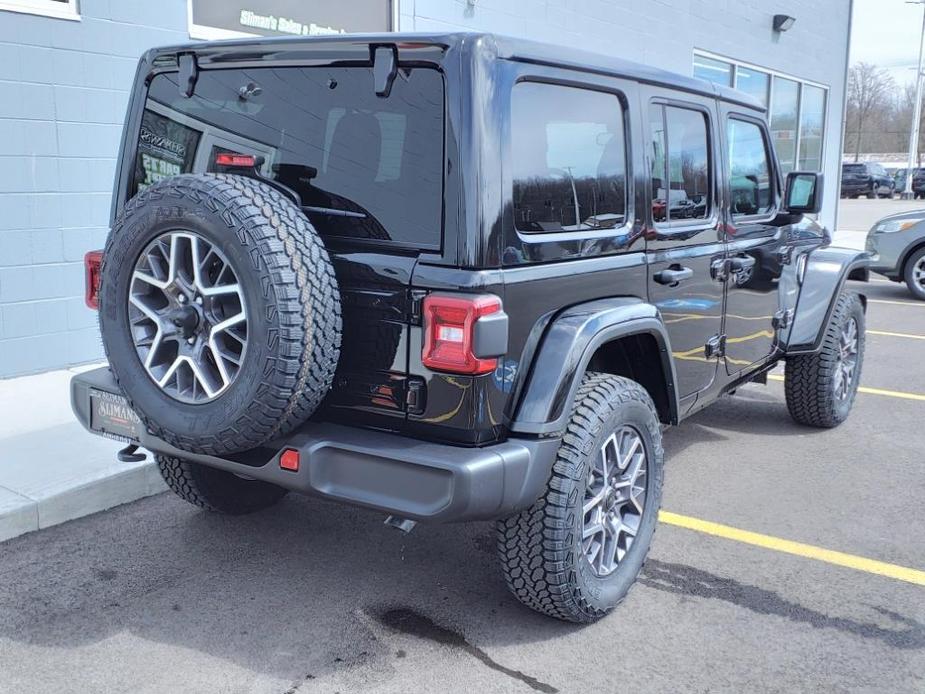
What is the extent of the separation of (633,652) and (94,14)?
5.40m

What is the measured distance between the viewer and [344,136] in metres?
2.96

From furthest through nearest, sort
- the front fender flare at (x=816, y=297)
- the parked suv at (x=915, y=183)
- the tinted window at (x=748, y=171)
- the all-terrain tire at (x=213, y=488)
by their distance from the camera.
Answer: the parked suv at (x=915, y=183) < the front fender flare at (x=816, y=297) < the tinted window at (x=748, y=171) < the all-terrain tire at (x=213, y=488)

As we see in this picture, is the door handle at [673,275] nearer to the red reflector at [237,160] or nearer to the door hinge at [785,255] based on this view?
the door hinge at [785,255]

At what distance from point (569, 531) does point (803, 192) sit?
2698 millimetres

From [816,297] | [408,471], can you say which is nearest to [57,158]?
[408,471]

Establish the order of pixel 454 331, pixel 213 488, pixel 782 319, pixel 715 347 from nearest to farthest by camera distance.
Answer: pixel 454 331, pixel 213 488, pixel 715 347, pixel 782 319

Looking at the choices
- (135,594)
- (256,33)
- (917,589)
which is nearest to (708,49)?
(256,33)

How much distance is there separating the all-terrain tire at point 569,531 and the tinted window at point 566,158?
0.60 meters

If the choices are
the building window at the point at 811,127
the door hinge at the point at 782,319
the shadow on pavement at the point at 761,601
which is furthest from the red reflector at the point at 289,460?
the building window at the point at 811,127

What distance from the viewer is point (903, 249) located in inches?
443

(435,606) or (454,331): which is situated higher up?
(454,331)

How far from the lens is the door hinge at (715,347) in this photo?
4.20 meters

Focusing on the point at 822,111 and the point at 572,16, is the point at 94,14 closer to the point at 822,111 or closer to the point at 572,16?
the point at 572,16

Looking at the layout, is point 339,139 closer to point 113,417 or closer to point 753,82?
point 113,417
